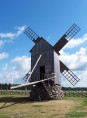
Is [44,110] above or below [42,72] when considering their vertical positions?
below

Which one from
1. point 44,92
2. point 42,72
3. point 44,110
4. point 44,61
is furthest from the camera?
point 42,72

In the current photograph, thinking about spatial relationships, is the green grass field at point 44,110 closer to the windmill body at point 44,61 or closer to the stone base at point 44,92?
the stone base at point 44,92

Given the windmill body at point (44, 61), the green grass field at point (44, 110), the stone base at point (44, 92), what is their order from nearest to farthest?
the green grass field at point (44, 110)
the stone base at point (44, 92)
the windmill body at point (44, 61)

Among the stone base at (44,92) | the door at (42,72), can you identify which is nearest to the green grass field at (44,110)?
the stone base at (44,92)

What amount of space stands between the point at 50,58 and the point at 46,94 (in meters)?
4.32

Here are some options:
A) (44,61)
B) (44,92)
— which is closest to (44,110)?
(44,92)

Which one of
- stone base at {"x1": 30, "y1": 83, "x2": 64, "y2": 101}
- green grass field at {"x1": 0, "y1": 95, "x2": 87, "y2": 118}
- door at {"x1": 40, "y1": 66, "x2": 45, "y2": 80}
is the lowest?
green grass field at {"x1": 0, "y1": 95, "x2": 87, "y2": 118}

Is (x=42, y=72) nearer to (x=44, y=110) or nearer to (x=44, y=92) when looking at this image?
(x=44, y=92)

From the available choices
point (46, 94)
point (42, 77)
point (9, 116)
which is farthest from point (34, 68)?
point (9, 116)

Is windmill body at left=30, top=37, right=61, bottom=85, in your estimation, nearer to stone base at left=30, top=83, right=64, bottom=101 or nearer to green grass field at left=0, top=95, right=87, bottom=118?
stone base at left=30, top=83, right=64, bottom=101

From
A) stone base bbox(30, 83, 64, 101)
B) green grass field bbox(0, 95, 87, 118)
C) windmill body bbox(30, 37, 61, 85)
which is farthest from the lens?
windmill body bbox(30, 37, 61, 85)

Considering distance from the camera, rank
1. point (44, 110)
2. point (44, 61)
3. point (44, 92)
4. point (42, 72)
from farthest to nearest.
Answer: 1. point (42, 72)
2. point (44, 61)
3. point (44, 92)
4. point (44, 110)

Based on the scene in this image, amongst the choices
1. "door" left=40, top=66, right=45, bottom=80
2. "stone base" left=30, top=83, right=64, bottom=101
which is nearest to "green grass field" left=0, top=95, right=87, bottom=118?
"stone base" left=30, top=83, right=64, bottom=101

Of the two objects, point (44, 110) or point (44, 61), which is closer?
point (44, 110)
